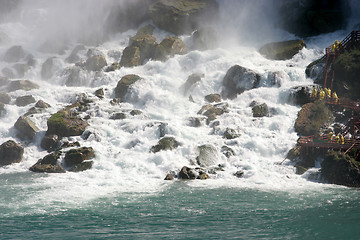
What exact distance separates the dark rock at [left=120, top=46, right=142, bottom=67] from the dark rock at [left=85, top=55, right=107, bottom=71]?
94.8 inches

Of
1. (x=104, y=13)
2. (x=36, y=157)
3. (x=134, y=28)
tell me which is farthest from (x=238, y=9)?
(x=36, y=157)

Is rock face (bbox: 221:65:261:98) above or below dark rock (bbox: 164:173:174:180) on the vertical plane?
above

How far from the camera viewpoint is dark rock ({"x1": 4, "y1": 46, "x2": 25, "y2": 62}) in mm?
49866

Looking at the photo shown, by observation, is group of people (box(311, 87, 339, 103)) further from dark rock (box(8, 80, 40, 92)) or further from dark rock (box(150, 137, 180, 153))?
dark rock (box(8, 80, 40, 92))

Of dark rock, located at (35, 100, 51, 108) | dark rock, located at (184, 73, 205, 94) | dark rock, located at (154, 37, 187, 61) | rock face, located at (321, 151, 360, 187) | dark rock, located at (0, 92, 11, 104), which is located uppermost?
dark rock, located at (154, 37, 187, 61)

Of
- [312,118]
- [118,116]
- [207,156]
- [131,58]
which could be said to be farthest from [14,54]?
[312,118]

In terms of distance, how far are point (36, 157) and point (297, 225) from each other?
18529mm

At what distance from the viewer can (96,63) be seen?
4234cm

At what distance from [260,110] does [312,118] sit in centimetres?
422

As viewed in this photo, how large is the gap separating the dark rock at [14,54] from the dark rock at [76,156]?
114 feet

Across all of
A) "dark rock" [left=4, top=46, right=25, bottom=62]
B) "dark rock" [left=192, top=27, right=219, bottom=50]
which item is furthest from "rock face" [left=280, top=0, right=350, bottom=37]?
"dark rock" [left=4, top=46, right=25, bottom=62]

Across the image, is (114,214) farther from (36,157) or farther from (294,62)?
(294,62)

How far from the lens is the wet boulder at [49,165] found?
2057cm

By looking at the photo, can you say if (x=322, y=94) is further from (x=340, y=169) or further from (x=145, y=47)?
(x=145, y=47)
